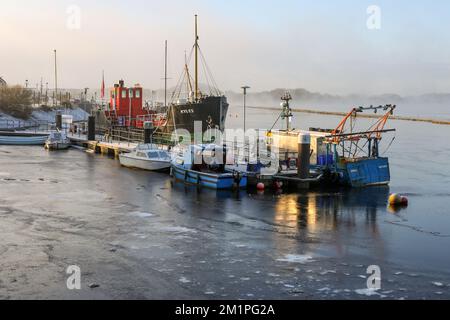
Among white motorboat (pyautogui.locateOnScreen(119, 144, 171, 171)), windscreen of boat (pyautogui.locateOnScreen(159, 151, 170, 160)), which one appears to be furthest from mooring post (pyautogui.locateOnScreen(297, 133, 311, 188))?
windscreen of boat (pyautogui.locateOnScreen(159, 151, 170, 160))

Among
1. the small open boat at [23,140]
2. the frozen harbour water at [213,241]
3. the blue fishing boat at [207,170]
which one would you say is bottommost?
the frozen harbour water at [213,241]

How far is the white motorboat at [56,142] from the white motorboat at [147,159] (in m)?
15.3

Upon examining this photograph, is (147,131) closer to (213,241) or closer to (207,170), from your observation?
(207,170)

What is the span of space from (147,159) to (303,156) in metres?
12.8

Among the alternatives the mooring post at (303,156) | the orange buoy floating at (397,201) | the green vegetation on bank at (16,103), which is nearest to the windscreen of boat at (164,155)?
the mooring post at (303,156)

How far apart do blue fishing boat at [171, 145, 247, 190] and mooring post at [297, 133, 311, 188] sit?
3.70 meters

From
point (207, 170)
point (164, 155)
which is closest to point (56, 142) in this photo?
point (164, 155)

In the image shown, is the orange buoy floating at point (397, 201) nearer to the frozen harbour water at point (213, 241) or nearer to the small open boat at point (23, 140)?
the frozen harbour water at point (213, 241)

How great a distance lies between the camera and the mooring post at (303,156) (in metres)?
33.3
